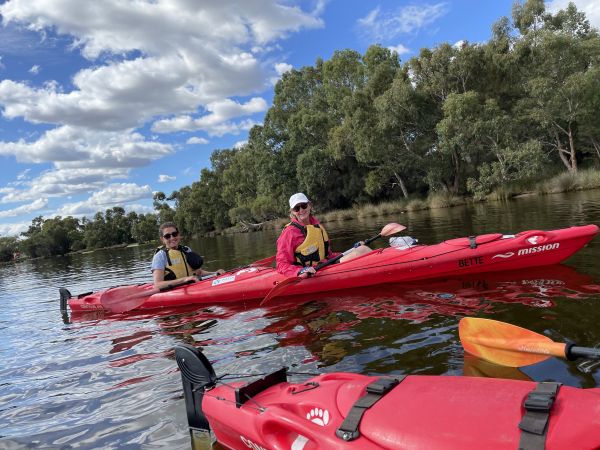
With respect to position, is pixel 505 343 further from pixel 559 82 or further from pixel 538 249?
pixel 559 82

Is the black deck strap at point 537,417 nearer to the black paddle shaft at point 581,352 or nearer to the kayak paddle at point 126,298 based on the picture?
the black paddle shaft at point 581,352

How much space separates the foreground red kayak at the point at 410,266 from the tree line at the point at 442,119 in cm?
1859

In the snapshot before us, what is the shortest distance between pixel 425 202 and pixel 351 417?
2697 centimetres

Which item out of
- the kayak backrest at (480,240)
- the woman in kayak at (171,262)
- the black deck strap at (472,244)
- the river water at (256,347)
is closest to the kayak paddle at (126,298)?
the woman in kayak at (171,262)

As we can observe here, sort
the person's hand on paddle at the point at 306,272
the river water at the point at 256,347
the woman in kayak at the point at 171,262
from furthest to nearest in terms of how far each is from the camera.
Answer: the woman in kayak at the point at 171,262, the person's hand on paddle at the point at 306,272, the river water at the point at 256,347

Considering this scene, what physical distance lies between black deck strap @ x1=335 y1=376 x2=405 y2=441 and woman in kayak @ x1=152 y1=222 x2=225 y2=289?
19.1 ft

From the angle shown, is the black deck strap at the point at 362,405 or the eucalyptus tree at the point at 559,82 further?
the eucalyptus tree at the point at 559,82

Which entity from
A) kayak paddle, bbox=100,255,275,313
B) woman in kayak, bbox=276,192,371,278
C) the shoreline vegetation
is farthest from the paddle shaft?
the shoreline vegetation

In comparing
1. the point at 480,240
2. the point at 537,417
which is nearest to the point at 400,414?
the point at 537,417

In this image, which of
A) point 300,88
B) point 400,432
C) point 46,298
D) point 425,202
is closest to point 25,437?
point 400,432

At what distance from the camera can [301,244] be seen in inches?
270

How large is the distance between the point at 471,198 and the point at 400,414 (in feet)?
85.7

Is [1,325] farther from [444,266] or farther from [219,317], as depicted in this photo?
[444,266]

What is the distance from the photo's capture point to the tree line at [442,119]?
922 inches
